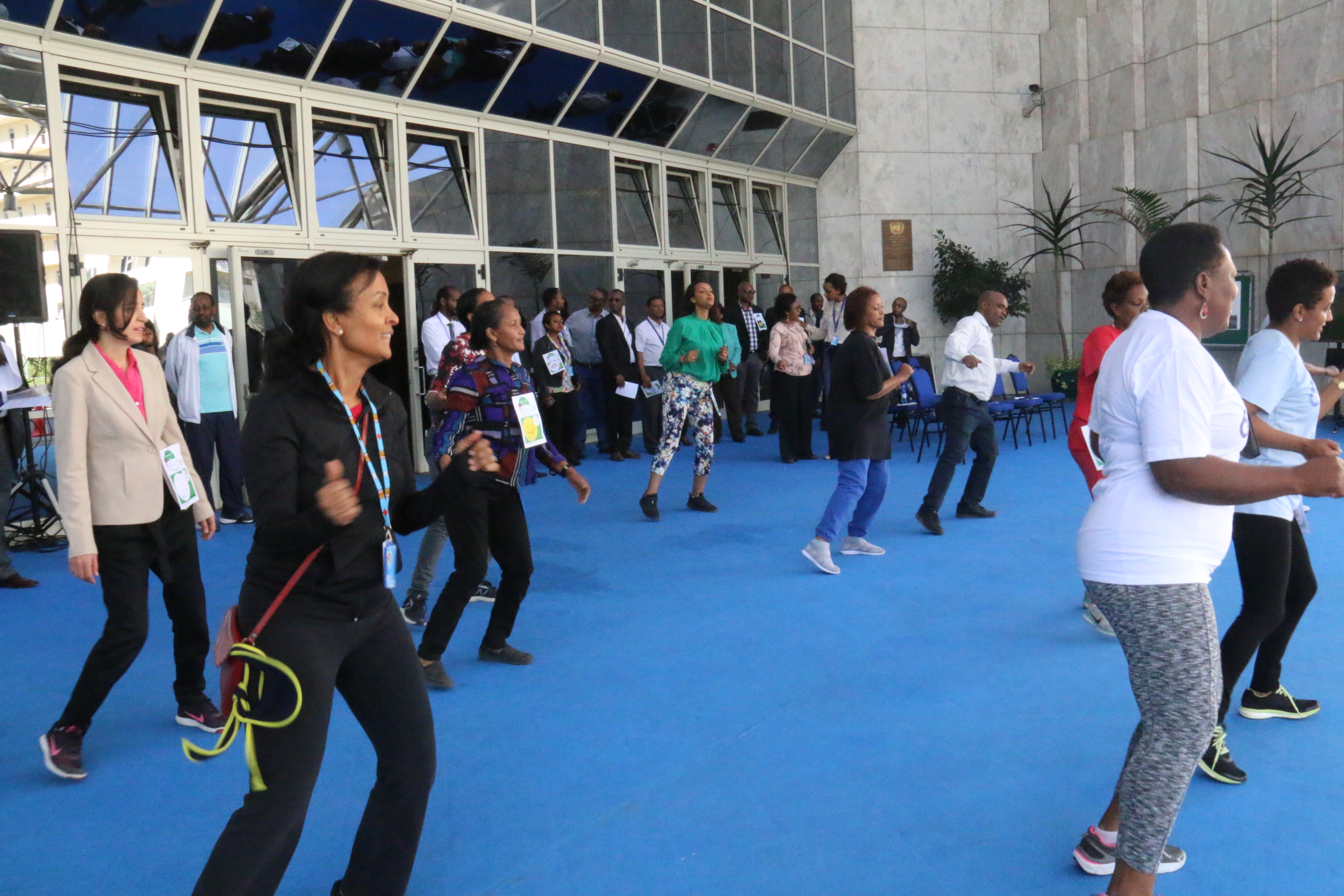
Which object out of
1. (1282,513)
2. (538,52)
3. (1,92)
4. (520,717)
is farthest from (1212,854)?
(538,52)

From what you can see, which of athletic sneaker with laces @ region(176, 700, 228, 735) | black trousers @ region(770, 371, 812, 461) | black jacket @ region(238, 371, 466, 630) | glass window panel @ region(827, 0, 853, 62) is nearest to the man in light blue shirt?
athletic sneaker with laces @ region(176, 700, 228, 735)

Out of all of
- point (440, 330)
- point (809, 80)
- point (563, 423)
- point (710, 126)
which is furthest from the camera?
point (809, 80)

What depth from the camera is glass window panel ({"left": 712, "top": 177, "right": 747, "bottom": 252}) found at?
15984 mm

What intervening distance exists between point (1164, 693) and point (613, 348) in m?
10.1

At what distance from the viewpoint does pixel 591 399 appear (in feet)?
42.7

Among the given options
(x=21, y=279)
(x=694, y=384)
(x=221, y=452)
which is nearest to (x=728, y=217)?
(x=694, y=384)

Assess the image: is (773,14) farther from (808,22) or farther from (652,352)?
(652,352)

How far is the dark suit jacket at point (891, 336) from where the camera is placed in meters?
13.6

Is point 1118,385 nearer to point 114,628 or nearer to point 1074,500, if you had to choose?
point 114,628

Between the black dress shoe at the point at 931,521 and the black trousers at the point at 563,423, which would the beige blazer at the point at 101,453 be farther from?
the black trousers at the point at 563,423

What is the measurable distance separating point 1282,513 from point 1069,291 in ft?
51.9

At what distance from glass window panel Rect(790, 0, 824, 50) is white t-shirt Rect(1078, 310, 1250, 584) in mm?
15070

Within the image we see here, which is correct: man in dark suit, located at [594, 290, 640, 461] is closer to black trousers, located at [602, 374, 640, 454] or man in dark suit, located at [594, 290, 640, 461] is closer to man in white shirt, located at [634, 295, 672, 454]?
black trousers, located at [602, 374, 640, 454]

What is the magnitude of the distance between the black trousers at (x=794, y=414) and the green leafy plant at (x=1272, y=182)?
645 cm
